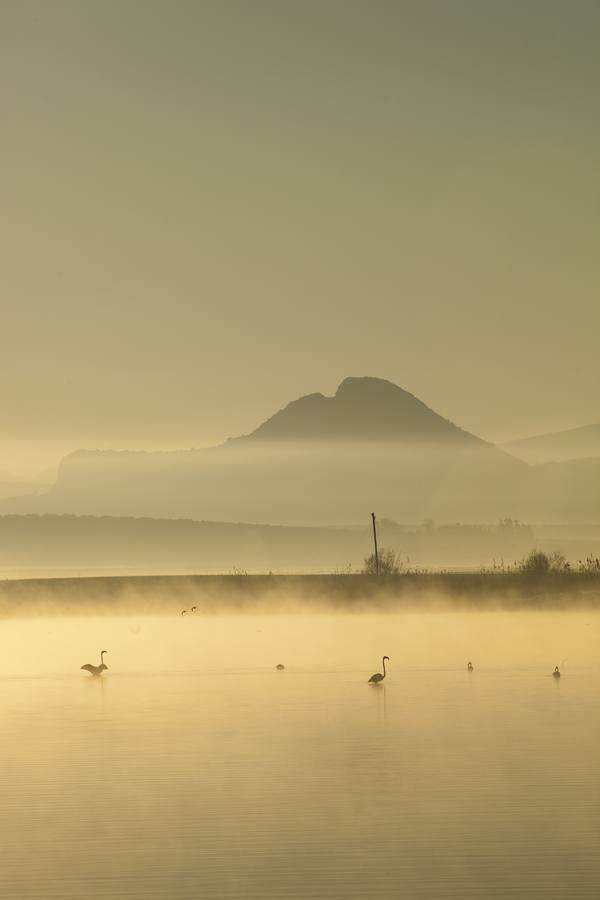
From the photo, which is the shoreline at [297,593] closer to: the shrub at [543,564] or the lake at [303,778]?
the shrub at [543,564]

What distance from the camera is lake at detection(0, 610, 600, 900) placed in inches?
482

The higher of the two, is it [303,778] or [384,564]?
[384,564]

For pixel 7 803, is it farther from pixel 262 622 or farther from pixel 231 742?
pixel 262 622

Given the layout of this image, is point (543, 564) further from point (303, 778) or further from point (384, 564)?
point (303, 778)

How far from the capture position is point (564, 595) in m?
59.1

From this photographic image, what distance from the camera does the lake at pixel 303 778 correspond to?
40.1 feet

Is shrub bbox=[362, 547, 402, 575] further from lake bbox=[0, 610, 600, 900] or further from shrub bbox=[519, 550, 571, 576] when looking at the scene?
lake bbox=[0, 610, 600, 900]

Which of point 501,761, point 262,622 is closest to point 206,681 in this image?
point 501,761

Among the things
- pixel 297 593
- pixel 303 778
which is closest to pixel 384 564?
pixel 297 593

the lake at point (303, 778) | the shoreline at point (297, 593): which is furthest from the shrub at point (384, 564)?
the lake at point (303, 778)

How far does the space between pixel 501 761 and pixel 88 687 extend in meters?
12.8

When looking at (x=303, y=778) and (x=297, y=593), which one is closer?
(x=303, y=778)

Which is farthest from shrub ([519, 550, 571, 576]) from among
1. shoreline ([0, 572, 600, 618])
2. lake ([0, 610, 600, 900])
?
lake ([0, 610, 600, 900])

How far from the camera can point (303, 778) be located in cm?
1706
